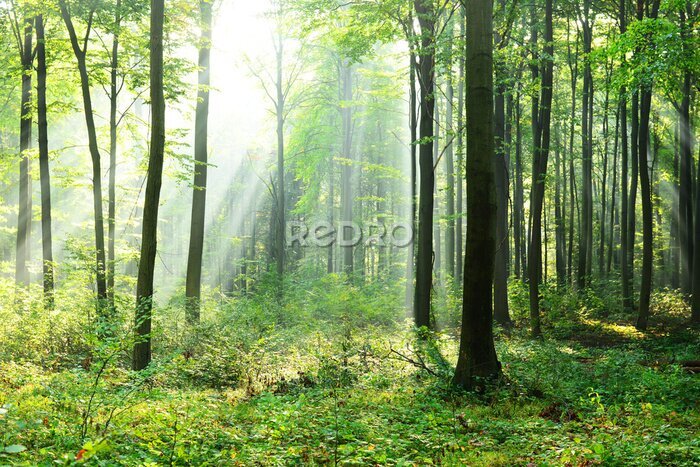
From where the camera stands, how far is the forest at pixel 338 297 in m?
5.36

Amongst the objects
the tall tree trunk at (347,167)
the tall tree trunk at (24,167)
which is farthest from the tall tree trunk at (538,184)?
the tall tree trunk at (24,167)

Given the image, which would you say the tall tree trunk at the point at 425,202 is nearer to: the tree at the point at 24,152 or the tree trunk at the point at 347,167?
the tree at the point at 24,152

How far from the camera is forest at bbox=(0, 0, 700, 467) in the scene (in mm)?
5363

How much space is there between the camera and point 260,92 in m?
25.3

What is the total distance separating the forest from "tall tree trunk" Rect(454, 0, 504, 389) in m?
0.03

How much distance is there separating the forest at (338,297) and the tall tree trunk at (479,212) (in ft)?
0.11

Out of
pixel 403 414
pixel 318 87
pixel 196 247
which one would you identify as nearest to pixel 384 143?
pixel 318 87

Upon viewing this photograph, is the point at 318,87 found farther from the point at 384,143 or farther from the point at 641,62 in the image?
the point at 641,62

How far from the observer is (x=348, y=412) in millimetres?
6445

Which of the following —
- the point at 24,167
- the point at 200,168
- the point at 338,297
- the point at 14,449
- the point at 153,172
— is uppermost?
the point at 24,167

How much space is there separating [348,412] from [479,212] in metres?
3.40

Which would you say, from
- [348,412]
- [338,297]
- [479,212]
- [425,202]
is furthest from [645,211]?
[348,412]

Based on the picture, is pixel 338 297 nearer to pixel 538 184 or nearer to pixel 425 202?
pixel 425 202

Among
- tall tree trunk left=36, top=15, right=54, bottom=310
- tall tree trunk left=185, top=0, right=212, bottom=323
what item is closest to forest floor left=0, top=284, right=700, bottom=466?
tall tree trunk left=185, top=0, right=212, bottom=323
